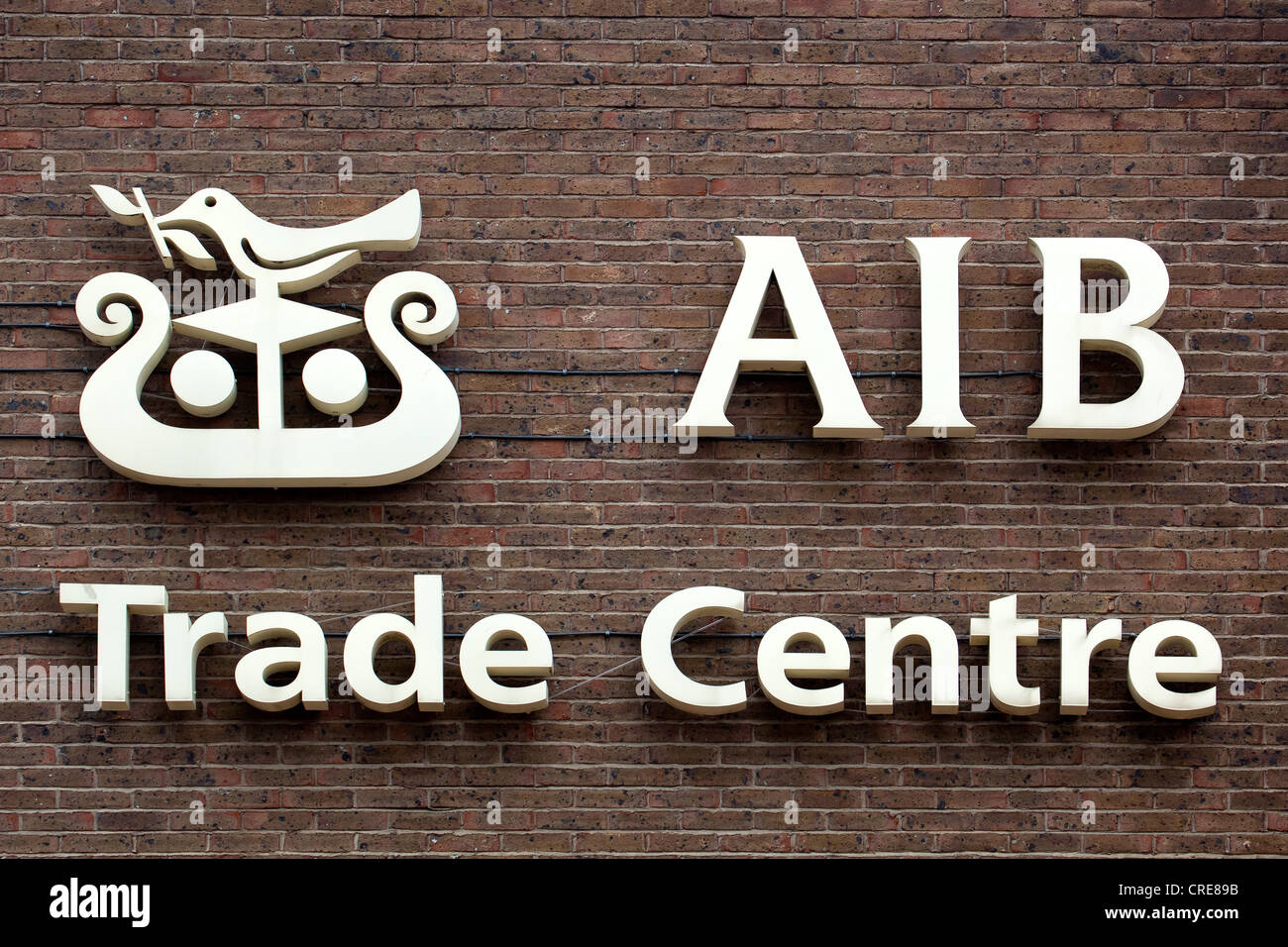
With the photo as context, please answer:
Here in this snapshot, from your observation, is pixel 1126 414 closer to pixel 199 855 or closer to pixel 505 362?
pixel 505 362

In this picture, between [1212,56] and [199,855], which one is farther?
[1212,56]

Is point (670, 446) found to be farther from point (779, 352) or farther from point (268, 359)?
point (268, 359)

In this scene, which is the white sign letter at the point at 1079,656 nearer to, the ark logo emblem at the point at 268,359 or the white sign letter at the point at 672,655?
the white sign letter at the point at 672,655

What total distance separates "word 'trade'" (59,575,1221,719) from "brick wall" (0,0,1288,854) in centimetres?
13

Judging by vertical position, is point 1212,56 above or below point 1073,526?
above

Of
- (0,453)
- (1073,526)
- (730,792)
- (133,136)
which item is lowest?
(730,792)

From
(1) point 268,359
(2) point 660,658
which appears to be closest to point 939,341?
(2) point 660,658

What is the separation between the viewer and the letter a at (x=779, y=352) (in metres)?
4.07

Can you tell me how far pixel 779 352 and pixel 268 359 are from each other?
6.11 feet

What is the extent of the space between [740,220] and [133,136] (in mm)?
2361

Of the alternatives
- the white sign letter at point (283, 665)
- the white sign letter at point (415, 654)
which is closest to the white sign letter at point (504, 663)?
the white sign letter at point (415, 654)

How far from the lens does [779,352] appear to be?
13.4 ft

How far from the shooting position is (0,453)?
4.16 metres
